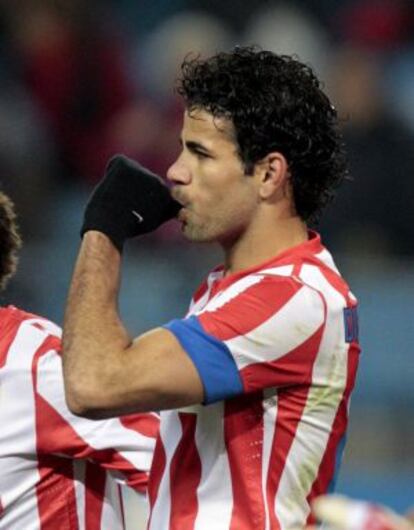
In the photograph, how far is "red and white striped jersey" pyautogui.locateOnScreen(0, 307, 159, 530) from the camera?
3.85m

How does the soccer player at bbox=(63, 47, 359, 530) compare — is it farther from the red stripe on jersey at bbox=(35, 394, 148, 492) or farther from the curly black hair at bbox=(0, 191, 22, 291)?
the curly black hair at bbox=(0, 191, 22, 291)

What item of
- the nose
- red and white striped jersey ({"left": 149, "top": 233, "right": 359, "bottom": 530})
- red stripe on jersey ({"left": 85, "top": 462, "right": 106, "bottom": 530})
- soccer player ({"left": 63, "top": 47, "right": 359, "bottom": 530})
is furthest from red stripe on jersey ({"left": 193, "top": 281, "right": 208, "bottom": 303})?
red stripe on jersey ({"left": 85, "top": 462, "right": 106, "bottom": 530})

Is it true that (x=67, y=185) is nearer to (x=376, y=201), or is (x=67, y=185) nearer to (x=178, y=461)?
(x=376, y=201)

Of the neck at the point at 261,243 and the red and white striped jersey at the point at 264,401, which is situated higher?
the neck at the point at 261,243

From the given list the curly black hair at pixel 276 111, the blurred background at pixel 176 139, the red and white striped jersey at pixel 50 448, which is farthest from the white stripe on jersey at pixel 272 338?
the blurred background at pixel 176 139

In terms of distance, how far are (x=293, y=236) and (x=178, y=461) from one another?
1.71 ft

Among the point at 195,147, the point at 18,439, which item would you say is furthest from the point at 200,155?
the point at 18,439

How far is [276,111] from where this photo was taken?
141 inches

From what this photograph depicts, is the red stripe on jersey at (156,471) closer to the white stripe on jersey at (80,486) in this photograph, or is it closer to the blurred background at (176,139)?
the white stripe on jersey at (80,486)

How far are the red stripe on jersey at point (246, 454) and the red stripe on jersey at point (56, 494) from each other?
575mm

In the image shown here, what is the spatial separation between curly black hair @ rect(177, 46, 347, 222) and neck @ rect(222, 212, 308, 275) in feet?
0.24

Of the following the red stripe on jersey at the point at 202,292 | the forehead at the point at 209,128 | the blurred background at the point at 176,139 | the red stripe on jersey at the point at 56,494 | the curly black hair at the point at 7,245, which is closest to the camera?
the forehead at the point at 209,128

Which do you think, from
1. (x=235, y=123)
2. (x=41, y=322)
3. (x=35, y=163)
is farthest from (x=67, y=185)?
(x=235, y=123)

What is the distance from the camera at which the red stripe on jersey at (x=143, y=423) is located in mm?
3949
